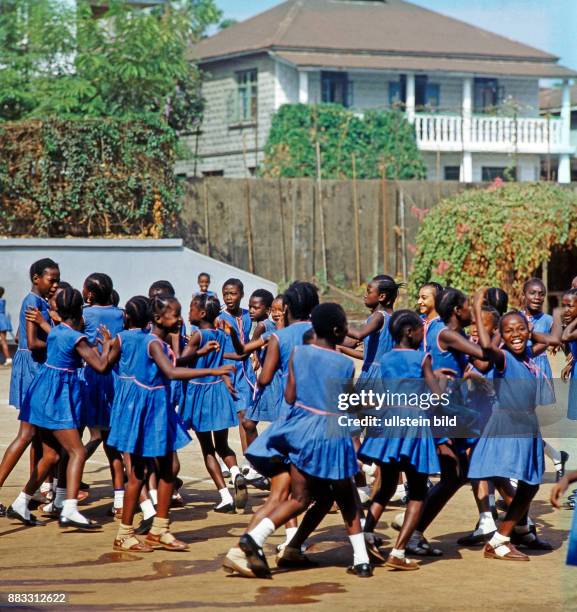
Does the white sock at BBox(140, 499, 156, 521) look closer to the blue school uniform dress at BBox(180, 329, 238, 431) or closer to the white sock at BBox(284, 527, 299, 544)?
the white sock at BBox(284, 527, 299, 544)

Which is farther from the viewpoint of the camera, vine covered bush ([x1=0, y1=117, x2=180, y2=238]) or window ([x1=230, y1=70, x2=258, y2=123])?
window ([x1=230, y1=70, x2=258, y2=123])

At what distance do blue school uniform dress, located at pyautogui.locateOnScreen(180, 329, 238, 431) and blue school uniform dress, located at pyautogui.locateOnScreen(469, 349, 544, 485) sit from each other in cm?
237

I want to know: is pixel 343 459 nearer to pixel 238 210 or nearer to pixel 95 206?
pixel 95 206

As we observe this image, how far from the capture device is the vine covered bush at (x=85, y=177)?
21547 mm

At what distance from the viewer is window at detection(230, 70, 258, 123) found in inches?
1378

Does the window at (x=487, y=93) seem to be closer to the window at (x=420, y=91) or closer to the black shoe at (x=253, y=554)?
the window at (x=420, y=91)

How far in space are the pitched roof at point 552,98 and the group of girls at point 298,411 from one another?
3216cm

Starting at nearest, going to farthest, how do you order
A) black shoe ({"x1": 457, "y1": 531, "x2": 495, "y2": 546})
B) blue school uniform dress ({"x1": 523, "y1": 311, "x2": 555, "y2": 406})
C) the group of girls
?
the group of girls
black shoe ({"x1": 457, "y1": 531, "x2": 495, "y2": 546})
blue school uniform dress ({"x1": 523, "y1": 311, "x2": 555, "y2": 406})

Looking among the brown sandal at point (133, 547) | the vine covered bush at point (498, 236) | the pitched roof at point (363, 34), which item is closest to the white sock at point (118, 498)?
the brown sandal at point (133, 547)

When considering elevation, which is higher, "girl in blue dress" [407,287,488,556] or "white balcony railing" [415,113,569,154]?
"white balcony railing" [415,113,569,154]

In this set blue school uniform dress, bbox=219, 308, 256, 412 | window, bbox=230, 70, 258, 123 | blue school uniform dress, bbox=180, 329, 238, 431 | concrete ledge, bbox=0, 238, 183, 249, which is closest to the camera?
blue school uniform dress, bbox=180, 329, 238, 431

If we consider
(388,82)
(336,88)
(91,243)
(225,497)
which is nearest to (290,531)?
(225,497)

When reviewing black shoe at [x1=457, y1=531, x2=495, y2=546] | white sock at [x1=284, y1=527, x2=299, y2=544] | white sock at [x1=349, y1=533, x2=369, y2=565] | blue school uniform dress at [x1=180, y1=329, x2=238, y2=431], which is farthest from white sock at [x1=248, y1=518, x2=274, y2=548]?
blue school uniform dress at [x1=180, y1=329, x2=238, y2=431]

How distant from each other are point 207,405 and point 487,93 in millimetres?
28690
